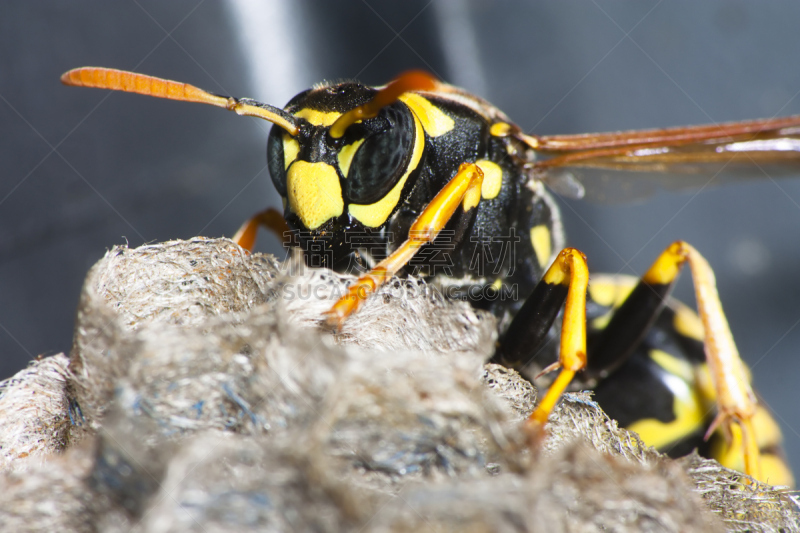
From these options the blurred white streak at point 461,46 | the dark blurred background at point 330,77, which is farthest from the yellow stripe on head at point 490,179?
the blurred white streak at point 461,46

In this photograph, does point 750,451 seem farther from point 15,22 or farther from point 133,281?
point 15,22

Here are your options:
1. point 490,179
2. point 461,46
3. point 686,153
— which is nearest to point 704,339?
point 686,153

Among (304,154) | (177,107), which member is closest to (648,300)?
(304,154)

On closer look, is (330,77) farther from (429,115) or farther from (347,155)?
(347,155)

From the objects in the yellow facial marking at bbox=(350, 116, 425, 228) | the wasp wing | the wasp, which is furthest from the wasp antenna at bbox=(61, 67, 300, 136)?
the wasp wing

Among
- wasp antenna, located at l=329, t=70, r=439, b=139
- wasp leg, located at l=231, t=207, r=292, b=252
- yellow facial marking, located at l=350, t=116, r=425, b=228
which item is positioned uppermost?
wasp antenna, located at l=329, t=70, r=439, b=139

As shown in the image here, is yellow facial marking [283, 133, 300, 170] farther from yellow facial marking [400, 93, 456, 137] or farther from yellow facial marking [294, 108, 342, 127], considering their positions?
yellow facial marking [400, 93, 456, 137]
